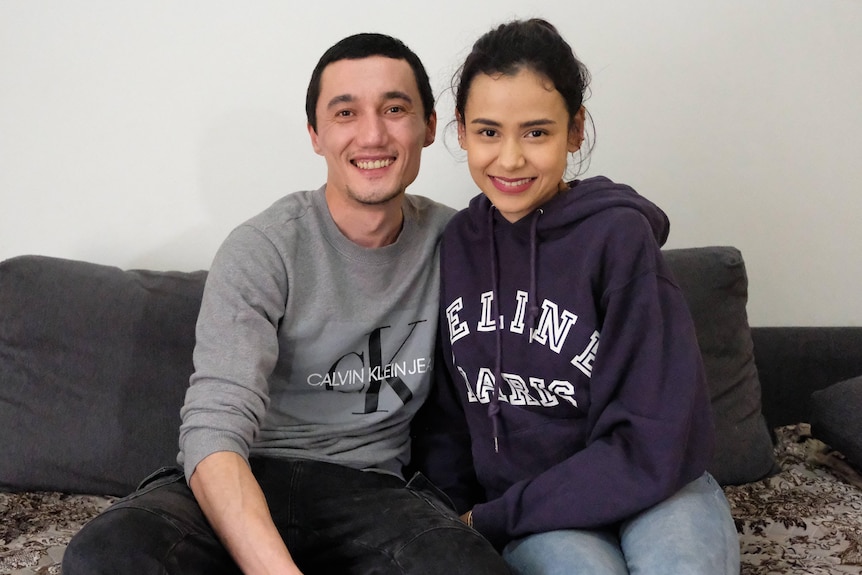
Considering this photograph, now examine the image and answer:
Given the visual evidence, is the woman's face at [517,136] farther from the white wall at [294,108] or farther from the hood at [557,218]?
the white wall at [294,108]

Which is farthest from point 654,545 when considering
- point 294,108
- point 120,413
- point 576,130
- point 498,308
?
point 294,108

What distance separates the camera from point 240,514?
47.3 inches

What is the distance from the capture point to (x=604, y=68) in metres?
2.04

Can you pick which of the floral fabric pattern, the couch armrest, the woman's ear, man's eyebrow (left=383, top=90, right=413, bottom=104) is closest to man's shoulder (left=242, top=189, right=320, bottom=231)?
man's eyebrow (left=383, top=90, right=413, bottom=104)

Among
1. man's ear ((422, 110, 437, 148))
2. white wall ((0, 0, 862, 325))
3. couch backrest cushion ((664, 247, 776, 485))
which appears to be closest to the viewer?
man's ear ((422, 110, 437, 148))

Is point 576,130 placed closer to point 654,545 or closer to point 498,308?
point 498,308

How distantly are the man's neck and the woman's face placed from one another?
0.19 m

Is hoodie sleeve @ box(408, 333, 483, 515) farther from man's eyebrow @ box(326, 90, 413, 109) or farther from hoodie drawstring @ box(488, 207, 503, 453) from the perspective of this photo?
man's eyebrow @ box(326, 90, 413, 109)

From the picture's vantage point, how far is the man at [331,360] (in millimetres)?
1239

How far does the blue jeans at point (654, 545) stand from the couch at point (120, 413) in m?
0.34

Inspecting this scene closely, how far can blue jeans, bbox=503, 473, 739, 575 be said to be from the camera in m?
1.17

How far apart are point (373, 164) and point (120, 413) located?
72cm

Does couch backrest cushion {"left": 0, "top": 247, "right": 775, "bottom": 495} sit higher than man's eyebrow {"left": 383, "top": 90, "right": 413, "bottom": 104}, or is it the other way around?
man's eyebrow {"left": 383, "top": 90, "right": 413, "bottom": 104}

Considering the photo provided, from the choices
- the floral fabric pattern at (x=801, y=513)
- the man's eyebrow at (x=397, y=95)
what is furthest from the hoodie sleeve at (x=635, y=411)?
the man's eyebrow at (x=397, y=95)
